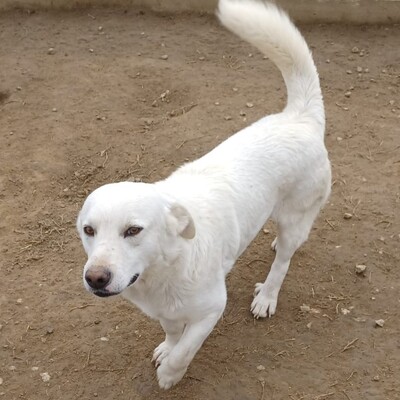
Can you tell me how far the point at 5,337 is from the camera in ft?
11.9

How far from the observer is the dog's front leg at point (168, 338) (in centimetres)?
315

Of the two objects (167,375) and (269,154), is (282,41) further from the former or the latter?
(167,375)

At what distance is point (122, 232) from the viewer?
2.46 metres

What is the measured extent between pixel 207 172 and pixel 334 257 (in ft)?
4.69

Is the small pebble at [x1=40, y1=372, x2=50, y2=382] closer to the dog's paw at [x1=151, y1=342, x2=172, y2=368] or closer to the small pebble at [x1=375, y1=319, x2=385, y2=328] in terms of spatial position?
the dog's paw at [x1=151, y1=342, x2=172, y2=368]

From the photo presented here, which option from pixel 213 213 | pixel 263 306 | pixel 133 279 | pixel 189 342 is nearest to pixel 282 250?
pixel 263 306

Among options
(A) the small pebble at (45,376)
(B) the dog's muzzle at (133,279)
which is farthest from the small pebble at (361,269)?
(A) the small pebble at (45,376)

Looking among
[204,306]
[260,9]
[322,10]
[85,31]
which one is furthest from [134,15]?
[204,306]

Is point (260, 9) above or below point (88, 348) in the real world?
above

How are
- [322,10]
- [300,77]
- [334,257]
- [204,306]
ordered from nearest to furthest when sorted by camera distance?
[204,306] → [300,77] → [334,257] → [322,10]

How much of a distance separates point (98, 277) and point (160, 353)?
1.26 metres

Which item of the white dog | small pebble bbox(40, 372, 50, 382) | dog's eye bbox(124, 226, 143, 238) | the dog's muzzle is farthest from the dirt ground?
dog's eye bbox(124, 226, 143, 238)

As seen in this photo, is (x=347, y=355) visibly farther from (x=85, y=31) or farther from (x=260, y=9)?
(x=85, y=31)

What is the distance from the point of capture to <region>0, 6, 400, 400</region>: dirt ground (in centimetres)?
344
